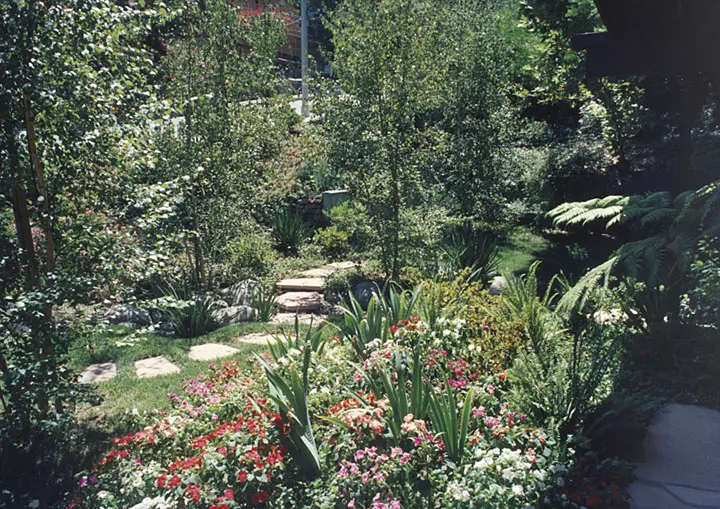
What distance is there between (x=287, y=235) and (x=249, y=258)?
1860 millimetres

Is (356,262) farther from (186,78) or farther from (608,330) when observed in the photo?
(608,330)

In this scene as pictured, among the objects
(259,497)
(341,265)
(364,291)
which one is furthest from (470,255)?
(259,497)

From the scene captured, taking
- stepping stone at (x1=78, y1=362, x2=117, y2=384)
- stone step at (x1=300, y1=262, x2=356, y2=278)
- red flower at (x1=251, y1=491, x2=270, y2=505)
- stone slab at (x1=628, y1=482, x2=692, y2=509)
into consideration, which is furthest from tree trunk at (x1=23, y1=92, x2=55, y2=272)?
stone step at (x1=300, y1=262, x2=356, y2=278)

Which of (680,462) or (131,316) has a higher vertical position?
(131,316)

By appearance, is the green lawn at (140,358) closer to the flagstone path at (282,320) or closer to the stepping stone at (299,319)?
the flagstone path at (282,320)

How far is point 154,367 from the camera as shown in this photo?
540 centimetres

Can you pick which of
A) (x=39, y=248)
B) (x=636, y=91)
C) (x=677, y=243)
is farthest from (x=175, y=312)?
(x=636, y=91)

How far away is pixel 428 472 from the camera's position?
3121 millimetres

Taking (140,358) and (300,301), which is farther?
(300,301)

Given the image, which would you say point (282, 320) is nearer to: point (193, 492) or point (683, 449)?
point (193, 492)

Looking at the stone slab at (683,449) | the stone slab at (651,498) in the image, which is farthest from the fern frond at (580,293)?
the stone slab at (651,498)

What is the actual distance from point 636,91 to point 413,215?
15.6 ft

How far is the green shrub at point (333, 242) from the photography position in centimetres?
970

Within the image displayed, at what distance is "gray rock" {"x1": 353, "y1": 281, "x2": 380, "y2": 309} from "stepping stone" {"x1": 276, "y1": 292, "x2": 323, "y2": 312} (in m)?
0.48
